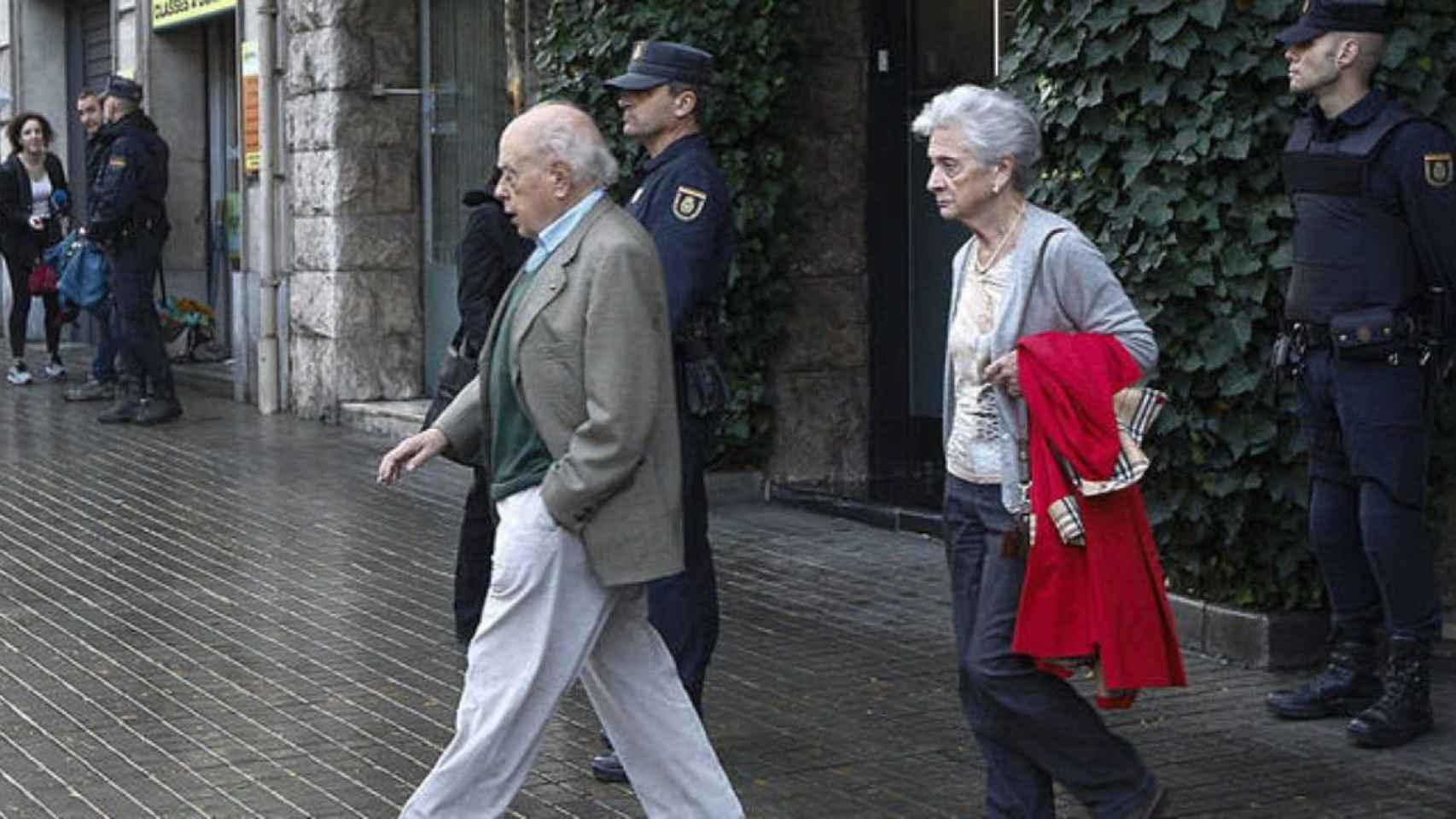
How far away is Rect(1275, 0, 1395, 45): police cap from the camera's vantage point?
6.86m

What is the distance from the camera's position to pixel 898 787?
657 centimetres

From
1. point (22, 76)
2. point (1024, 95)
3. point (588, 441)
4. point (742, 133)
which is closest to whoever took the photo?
point (588, 441)

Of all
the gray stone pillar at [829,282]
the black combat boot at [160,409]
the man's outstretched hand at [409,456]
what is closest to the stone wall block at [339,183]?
the black combat boot at [160,409]

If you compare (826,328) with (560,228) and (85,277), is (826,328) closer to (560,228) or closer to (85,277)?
(85,277)

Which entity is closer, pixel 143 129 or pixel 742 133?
pixel 742 133

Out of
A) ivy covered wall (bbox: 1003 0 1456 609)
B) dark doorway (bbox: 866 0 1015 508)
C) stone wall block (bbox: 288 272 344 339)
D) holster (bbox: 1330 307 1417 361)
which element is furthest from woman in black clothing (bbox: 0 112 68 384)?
holster (bbox: 1330 307 1417 361)

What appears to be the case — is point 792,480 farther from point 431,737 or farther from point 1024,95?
point 431,737

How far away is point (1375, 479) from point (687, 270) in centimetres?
193

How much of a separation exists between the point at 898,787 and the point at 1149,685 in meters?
1.34

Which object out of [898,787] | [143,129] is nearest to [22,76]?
[143,129]

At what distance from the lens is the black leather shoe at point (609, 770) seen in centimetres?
663

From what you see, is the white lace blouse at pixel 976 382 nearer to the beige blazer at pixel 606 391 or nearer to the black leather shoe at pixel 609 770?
the beige blazer at pixel 606 391

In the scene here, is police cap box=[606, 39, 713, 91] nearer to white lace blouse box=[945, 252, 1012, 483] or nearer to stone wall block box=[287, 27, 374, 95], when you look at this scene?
white lace blouse box=[945, 252, 1012, 483]

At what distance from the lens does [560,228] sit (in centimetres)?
549
